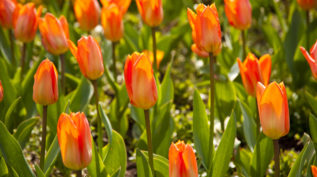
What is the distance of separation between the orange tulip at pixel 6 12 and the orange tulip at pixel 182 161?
1.71 meters

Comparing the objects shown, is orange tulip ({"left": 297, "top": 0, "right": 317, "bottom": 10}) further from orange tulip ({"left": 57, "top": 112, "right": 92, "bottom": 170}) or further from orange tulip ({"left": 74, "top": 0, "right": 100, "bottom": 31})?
orange tulip ({"left": 57, "top": 112, "right": 92, "bottom": 170})

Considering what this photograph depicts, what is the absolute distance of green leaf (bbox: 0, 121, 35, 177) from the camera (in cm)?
203

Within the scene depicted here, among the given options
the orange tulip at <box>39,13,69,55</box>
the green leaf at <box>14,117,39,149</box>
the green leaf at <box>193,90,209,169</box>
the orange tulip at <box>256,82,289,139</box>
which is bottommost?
the green leaf at <box>193,90,209,169</box>

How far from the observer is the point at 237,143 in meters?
2.61

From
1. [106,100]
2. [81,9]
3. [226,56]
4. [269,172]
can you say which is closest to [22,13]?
[81,9]

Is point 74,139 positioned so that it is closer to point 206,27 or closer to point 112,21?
point 206,27

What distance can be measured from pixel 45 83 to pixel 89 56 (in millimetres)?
212

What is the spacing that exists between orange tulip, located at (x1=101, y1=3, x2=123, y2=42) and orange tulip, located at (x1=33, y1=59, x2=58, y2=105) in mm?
771

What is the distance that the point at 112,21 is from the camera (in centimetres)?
275

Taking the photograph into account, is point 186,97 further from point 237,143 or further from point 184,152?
point 184,152

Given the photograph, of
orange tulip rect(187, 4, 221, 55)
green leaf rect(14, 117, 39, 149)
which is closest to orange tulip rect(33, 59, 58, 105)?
green leaf rect(14, 117, 39, 149)

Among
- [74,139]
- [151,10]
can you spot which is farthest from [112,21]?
[74,139]

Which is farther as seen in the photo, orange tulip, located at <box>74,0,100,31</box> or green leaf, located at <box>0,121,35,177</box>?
orange tulip, located at <box>74,0,100,31</box>

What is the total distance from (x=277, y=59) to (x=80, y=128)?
6.21 feet
